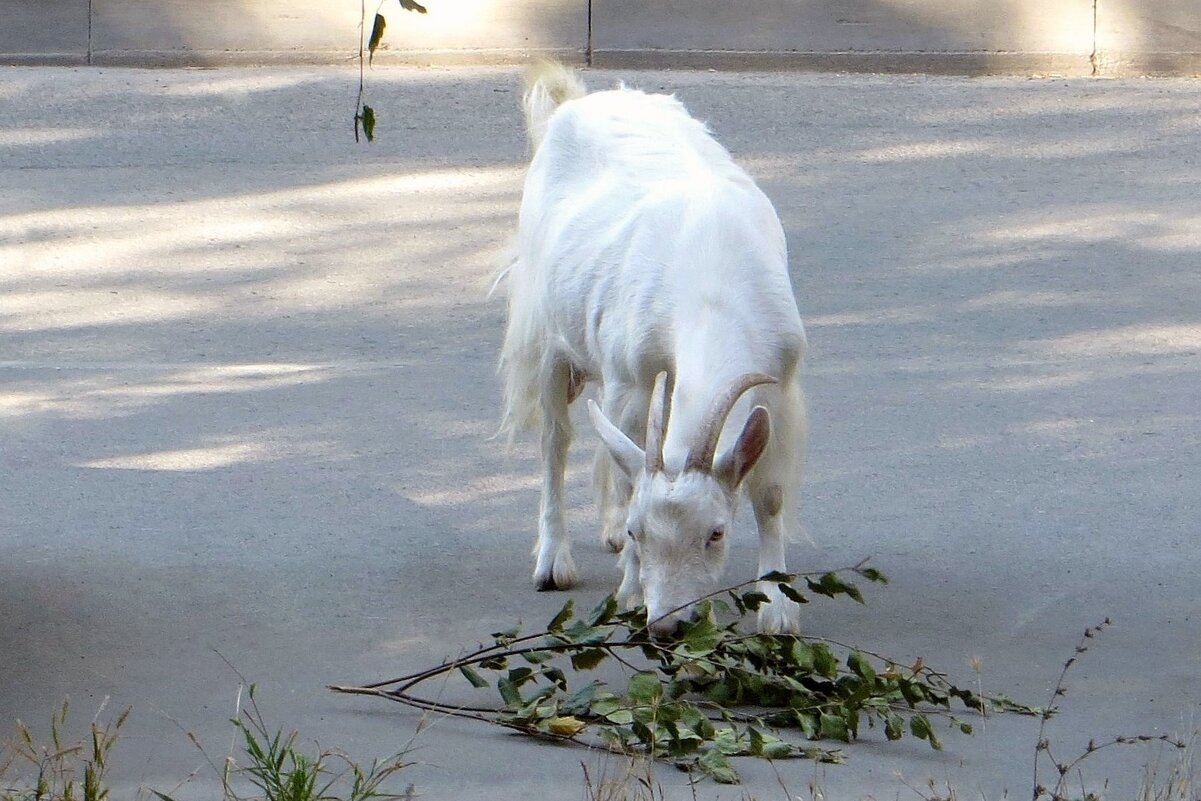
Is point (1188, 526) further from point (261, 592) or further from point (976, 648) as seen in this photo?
point (261, 592)

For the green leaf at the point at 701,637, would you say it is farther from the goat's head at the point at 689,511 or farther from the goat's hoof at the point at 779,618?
the goat's hoof at the point at 779,618

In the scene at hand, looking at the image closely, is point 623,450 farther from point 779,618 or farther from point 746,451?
point 779,618

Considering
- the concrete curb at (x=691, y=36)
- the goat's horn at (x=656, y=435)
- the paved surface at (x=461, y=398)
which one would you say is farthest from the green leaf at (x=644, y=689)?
the concrete curb at (x=691, y=36)

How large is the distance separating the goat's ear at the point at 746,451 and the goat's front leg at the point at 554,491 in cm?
135

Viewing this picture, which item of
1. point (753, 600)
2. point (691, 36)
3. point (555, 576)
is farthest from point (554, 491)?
point (691, 36)

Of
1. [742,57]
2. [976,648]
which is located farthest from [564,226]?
[742,57]

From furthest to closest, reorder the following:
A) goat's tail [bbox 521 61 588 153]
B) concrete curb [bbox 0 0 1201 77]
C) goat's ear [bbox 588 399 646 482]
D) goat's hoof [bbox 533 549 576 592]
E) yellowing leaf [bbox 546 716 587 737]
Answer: concrete curb [bbox 0 0 1201 77] → goat's tail [bbox 521 61 588 153] → goat's hoof [bbox 533 549 576 592] → goat's ear [bbox 588 399 646 482] → yellowing leaf [bbox 546 716 587 737]

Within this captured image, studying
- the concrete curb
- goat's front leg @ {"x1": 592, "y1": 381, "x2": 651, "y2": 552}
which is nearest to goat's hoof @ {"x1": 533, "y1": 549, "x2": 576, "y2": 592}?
goat's front leg @ {"x1": 592, "y1": 381, "x2": 651, "y2": 552}

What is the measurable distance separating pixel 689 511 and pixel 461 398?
3818 mm

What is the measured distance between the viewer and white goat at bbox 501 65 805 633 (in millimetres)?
4836

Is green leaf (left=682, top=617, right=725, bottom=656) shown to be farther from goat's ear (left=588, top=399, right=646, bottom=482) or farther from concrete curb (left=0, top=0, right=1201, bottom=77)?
concrete curb (left=0, top=0, right=1201, bottom=77)

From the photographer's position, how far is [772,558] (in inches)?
225

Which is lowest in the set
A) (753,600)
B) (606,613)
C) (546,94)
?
(606,613)

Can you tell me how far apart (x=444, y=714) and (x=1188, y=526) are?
3167 millimetres
